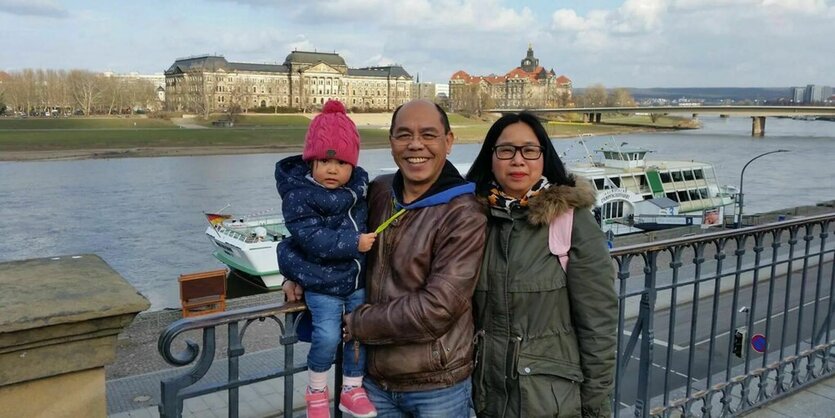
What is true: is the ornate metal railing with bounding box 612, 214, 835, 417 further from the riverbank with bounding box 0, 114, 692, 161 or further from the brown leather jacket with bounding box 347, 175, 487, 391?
the riverbank with bounding box 0, 114, 692, 161

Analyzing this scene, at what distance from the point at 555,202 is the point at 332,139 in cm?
84

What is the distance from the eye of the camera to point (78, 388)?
6.85 feet

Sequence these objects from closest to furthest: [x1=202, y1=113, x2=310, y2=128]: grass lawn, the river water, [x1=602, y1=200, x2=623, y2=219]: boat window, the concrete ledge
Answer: the concrete ledge → the river water → [x1=602, y1=200, x2=623, y2=219]: boat window → [x1=202, y1=113, x2=310, y2=128]: grass lawn

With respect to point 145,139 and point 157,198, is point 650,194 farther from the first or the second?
point 145,139

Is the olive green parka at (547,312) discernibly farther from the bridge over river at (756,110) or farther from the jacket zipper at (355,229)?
the bridge over river at (756,110)

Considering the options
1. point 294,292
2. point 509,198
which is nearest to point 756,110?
point 509,198

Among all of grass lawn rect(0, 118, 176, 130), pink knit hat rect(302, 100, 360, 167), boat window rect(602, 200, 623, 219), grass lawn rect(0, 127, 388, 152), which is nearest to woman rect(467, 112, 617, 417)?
pink knit hat rect(302, 100, 360, 167)

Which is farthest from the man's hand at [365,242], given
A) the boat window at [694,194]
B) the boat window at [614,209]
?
the boat window at [694,194]

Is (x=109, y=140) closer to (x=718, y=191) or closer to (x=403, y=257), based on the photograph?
(x=718, y=191)

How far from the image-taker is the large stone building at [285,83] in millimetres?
126250

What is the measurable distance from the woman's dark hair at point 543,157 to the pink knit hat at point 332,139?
496 mm

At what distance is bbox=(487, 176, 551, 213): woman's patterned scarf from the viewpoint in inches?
97.4

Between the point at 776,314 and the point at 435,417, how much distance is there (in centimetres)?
1519

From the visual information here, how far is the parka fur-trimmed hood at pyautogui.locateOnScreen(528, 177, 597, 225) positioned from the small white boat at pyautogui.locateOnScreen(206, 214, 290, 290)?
18.9 metres
